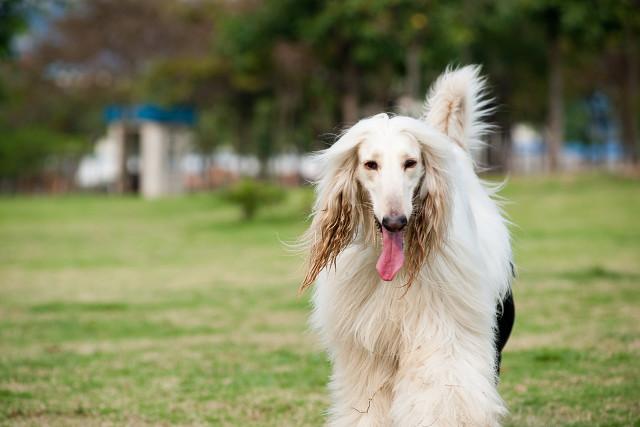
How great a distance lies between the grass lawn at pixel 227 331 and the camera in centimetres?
654

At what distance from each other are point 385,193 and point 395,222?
157mm

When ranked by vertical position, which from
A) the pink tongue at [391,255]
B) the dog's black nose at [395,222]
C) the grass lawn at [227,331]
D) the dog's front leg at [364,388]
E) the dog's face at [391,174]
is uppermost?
the dog's face at [391,174]

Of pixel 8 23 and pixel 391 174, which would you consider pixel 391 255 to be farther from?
pixel 8 23

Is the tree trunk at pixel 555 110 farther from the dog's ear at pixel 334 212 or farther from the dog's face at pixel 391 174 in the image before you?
the dog's face at pixel 391 174

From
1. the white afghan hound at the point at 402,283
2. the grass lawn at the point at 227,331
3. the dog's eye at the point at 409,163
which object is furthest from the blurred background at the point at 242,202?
the dog's eye at the point at 409,163

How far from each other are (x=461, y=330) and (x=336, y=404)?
80 centimetres

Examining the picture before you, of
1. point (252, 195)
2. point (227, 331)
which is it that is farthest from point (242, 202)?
point (227, 331)

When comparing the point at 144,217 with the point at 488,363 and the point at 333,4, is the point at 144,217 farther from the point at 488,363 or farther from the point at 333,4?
the point at 488,363

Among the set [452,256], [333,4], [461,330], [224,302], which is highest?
[333,4]

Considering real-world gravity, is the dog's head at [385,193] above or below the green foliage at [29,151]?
below

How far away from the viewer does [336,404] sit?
5.08 metres

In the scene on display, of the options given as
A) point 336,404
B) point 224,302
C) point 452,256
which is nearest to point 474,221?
point 452,256

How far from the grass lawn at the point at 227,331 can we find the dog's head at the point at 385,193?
180 centimetres

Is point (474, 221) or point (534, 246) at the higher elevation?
point (474, 221)
